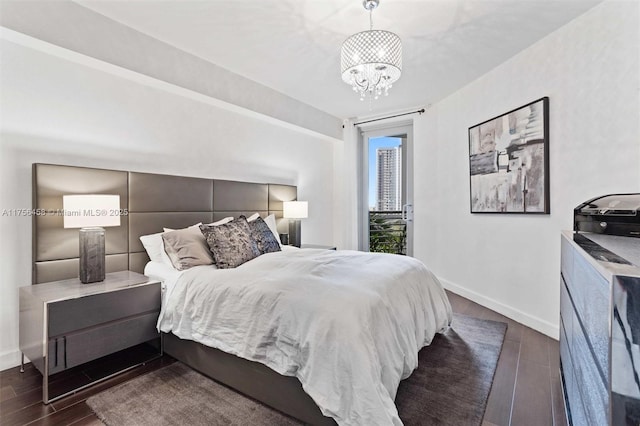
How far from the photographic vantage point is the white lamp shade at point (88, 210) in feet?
6.75

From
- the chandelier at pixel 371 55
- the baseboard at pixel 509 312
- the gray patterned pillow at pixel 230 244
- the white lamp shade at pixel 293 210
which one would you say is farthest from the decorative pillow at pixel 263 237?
the baseboard at pixel 509 312

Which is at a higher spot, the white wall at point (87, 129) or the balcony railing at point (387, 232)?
the white wall at point (87, 129)

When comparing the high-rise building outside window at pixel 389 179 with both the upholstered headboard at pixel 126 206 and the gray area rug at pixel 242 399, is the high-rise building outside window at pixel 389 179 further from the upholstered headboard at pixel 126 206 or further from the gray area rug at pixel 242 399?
the gray area rug at pixel 242 399

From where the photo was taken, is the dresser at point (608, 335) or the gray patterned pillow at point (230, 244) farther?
the gray patterned pillow at point (230, 244)

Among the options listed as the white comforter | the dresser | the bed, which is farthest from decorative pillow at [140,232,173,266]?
the dresser

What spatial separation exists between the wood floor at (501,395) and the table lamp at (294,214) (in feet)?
7.01

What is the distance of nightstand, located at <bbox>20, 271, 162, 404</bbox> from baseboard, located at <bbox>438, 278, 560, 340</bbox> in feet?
10.6

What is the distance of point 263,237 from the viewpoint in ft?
9.82

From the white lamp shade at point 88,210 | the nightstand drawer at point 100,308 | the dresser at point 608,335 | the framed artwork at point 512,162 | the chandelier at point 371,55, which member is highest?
the chandelier at point 371,55

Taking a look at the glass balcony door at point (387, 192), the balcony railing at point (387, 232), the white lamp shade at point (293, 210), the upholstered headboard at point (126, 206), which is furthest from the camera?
the balcony railing at point (387, 232)

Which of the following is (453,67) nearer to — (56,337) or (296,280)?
(296,280)

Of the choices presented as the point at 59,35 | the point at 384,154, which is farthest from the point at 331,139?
the point at 59,35

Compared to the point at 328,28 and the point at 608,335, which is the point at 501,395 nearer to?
the point at 608,335

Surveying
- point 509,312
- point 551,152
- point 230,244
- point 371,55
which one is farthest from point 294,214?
point 551,152
